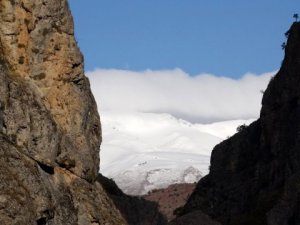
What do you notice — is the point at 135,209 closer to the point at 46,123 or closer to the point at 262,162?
the point at 262,162

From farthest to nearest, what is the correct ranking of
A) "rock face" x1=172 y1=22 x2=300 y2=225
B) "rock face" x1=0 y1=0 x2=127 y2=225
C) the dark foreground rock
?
"rock face" x1=172 y1=22 x2=300 y2=225 < the dark foreground rock < "rock face" x1=0 y1=0 x2=127 y2=225

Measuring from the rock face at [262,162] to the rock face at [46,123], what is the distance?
4478 centimetres

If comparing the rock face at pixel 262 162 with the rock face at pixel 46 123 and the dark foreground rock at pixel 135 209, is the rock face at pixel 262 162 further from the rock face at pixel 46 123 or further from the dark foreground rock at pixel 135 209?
the rock face at pixel 46 123

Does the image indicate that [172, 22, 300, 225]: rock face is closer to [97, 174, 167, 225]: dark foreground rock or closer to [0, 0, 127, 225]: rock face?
[97, 174, 167, 225]: dark foreground rock

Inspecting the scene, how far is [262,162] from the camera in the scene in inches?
3824

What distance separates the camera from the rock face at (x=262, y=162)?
87.9 meters

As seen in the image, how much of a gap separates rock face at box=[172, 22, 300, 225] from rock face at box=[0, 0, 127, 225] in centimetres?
4478

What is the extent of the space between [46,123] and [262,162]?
2664 inches

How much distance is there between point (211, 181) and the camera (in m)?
106

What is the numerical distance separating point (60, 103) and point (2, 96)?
7228 millimetres

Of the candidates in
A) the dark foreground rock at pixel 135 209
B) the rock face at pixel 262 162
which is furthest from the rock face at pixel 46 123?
the rock face at pixel 262 162

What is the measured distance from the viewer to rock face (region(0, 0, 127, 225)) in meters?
27.4

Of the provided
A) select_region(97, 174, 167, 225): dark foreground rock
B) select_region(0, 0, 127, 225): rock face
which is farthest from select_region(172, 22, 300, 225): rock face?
select_region(0, 0, 127, 225): rock face

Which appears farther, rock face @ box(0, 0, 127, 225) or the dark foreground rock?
the dark foreground rock
